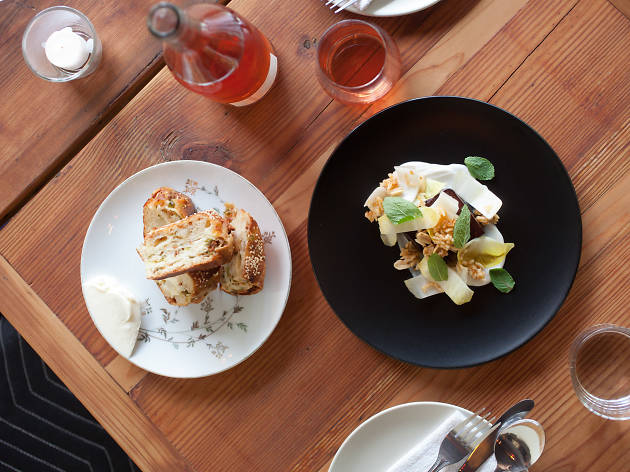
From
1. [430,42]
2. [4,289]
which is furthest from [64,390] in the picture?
[430,42]

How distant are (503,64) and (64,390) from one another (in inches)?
56.8

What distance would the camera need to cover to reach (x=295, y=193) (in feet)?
3.77

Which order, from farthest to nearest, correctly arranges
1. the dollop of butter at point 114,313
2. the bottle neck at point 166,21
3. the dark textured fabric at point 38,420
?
the dark textured fabric at point 38,420 → the dollop of butter at point 114,313 → the bottle neck at point 166,21

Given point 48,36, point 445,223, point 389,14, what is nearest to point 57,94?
point 48,36

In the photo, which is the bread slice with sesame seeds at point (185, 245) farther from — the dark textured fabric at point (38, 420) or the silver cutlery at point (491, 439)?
the dark textured fabric at point (38, 420)

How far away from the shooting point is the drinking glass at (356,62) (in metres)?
1.03

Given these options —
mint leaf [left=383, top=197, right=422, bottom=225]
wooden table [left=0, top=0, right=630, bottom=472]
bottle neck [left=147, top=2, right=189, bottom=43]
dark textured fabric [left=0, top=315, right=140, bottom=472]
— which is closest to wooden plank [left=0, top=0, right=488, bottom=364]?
wooden table [left=0, top=0, right=630, bottom=472]

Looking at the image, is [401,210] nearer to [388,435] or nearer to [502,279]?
[502,279]

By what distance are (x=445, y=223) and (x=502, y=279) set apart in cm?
16

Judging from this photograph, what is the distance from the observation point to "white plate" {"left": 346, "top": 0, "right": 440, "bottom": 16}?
1.07 m

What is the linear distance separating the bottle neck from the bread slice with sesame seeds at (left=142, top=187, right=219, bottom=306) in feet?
1.14

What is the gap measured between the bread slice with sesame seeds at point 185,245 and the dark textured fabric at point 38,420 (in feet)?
2.54

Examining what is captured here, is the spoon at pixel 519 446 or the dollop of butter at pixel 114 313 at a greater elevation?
the dollop of butter at pixel 114 313

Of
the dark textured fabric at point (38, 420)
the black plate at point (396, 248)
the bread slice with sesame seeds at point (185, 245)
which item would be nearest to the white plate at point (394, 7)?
the black plate at point (396, 248)
